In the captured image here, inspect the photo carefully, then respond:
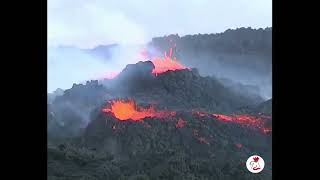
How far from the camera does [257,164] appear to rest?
21.1 feet

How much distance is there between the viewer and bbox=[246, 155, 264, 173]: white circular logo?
6.30 metres

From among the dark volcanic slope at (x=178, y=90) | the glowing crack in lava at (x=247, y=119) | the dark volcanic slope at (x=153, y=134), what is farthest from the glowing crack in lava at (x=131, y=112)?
the glowing crack in lava at (x=247, y=119)

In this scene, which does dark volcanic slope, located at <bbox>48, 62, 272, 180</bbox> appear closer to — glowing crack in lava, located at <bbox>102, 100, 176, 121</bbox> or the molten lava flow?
the molten lava flow

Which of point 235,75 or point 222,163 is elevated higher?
point 235,75

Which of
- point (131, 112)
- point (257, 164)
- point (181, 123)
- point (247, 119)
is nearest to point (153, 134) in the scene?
point (181, 123)

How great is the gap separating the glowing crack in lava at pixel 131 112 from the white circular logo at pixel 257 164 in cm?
1473

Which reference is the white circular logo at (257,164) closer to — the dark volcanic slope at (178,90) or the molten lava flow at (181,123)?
the molten lava flow at (181,123)

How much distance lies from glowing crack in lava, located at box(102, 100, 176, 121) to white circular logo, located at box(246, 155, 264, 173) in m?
14.7

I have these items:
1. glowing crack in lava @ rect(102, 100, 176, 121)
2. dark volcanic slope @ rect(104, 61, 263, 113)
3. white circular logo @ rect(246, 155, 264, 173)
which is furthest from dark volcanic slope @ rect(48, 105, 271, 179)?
white circular logo @ rect(246, 155, 264, 173)

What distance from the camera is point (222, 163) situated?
17.9 m
